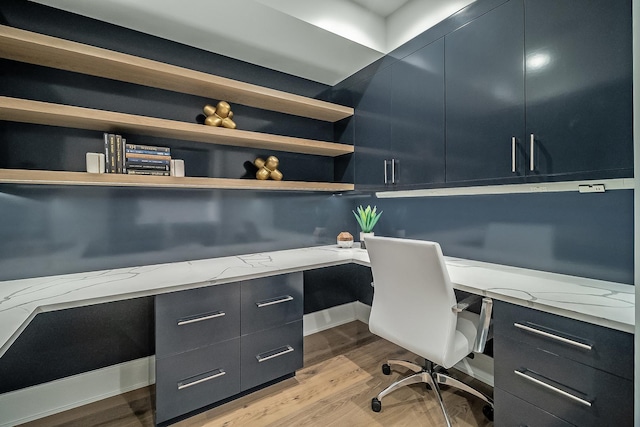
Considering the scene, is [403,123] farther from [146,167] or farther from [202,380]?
[202,380]

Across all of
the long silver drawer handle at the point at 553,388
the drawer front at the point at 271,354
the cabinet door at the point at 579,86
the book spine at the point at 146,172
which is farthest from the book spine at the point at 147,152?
the long silver drawer handle at the point at 553,388

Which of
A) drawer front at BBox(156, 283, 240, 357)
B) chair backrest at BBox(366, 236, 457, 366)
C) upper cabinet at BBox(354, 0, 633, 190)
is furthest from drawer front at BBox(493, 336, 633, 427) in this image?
drawer front at BBox(156, 283, 240, 357)

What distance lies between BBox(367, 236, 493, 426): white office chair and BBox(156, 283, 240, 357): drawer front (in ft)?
2.70

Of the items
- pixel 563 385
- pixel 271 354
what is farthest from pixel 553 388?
pixel 271 354

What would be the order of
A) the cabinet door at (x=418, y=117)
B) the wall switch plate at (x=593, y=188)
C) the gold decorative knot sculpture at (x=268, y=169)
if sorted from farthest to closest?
the gold decorative knot sculpture at (x=268, y=169) → the cabinet door at (x=418, y=117) → the wall switch plate at (x=593, y=188)

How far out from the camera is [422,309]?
1.47m

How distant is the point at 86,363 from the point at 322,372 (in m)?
1.49

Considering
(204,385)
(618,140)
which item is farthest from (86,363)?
(618,140)

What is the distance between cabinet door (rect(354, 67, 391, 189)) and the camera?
2240 millimetres

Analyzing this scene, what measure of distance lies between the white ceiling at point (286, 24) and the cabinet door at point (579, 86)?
0.65 metres

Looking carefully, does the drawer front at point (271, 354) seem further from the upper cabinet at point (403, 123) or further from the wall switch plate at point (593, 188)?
the wall switch plate at point (593, 188)

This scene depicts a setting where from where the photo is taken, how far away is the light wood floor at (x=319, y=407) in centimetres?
158

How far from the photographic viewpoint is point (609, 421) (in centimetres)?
99

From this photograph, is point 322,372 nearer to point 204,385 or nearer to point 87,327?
point 204,385
